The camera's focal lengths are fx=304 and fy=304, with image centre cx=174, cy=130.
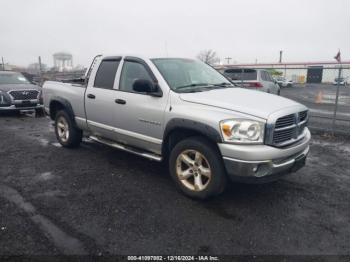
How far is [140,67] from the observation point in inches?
185

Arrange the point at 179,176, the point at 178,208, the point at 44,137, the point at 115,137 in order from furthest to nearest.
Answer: the point at 44,137 → the point at 115,137 → the point at 179,176 → the point at 178,208

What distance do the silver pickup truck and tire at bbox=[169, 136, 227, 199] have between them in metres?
0.01

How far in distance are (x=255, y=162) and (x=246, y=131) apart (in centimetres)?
36

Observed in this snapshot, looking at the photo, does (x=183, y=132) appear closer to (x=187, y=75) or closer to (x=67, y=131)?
(x=187, y=75)

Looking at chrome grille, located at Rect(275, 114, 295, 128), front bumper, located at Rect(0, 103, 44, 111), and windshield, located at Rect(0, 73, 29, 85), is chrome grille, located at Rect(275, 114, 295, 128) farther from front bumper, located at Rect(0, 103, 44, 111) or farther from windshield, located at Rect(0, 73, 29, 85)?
windshield, located at Rect(0, 73, 29, 85)

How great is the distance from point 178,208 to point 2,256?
75.8 inches

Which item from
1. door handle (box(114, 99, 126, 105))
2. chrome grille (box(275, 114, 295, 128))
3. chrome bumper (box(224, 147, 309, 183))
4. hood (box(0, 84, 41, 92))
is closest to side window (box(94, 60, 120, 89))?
door handle (box(114, 99, 126, 105))

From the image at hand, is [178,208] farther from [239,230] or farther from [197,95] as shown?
[197,95]

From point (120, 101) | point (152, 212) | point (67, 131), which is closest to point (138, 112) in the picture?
point (120, 101)

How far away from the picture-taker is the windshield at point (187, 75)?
4.40 meters

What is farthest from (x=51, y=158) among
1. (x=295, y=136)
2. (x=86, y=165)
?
(x=295, y=136)

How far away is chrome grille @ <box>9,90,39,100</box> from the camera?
10.7 meters

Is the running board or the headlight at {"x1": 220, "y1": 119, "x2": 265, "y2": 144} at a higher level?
the headlight at {"x1": 220, "y1": 119, "x2": 265, "y2": 144}

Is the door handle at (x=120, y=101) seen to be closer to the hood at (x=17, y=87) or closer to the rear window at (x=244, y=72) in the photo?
the hood at (x=17, y=87)
